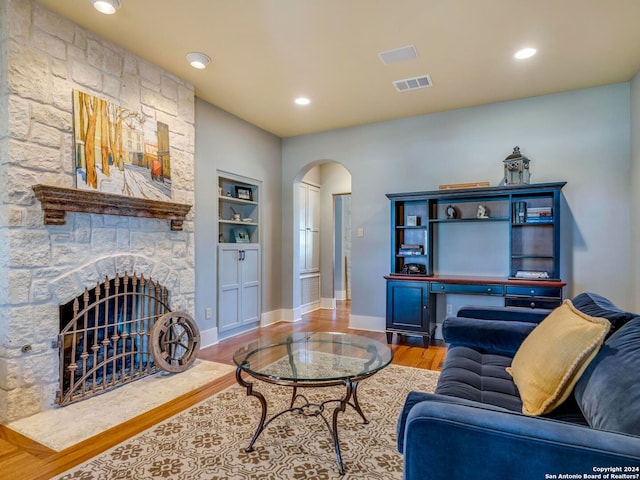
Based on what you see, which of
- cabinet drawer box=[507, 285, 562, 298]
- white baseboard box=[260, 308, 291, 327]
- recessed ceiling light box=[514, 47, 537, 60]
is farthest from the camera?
white baseboard box=[260, 308, 291, 327]

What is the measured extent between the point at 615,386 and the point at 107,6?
3.35 m

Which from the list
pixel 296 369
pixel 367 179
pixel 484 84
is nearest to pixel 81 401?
pixel 296 369

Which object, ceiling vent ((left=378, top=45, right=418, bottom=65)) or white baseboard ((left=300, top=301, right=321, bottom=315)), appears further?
white baseboard ((left=300, top=301, right=321, bottom=315))

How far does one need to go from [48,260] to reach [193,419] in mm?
1464

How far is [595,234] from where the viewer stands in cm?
360

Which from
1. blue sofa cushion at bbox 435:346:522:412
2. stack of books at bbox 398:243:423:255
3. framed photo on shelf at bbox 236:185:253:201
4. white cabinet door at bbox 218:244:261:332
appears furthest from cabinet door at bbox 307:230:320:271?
blue sofa cushion at bbox 435:346:522:412

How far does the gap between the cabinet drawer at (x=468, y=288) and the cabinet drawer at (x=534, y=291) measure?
11 centimetres

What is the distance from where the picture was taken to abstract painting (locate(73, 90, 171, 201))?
2641 millimetres

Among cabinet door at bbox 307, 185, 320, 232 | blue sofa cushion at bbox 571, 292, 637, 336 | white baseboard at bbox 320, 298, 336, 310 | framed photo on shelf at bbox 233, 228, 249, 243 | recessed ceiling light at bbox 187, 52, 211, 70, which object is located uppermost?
recessed ceiling light at bbox 187, 52, 211, 70

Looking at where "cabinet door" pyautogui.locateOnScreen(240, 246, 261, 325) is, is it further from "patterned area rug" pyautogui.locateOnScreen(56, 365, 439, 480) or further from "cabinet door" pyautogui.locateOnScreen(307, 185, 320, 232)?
"patterned area rug" pyautogui.locateOnScreen(56, 365, 439, 480)

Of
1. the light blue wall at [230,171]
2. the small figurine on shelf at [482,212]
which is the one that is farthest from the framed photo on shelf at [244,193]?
the small figurine on shelf at [482,212]

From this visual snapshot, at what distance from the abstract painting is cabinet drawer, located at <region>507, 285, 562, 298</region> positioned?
11.3ft

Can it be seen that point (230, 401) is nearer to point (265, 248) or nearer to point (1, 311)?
point (1, 311)

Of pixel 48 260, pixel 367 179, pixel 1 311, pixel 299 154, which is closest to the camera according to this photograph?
pixel 1 311
